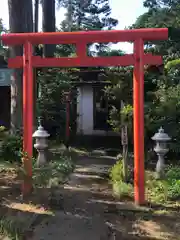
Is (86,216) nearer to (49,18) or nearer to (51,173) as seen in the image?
(51,173)

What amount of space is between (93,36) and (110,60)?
0.53 meters

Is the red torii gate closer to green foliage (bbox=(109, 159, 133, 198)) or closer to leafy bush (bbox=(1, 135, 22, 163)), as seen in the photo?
green foliage (bbox=(109, 159, 133, 198))

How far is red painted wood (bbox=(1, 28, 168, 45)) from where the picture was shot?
6289 millimetres

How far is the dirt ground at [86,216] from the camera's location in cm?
494

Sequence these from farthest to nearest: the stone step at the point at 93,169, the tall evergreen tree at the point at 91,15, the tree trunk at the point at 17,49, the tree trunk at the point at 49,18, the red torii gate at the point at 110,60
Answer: the tall evergreen tree at the point at 91,15, the tree trunk at the point at 49,18, the tree trunk at the point at 17,49, the stone step at the point at 93,169, the red torii gate at the point at 110,60

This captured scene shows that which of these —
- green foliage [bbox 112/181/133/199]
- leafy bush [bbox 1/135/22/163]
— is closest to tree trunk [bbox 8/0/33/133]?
leafy bush [bbox 1/135/22/163]

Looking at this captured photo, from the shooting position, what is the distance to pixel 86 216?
5730 millimetres

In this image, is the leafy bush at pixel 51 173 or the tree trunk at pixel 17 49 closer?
the leafy bush at pixel 51 173

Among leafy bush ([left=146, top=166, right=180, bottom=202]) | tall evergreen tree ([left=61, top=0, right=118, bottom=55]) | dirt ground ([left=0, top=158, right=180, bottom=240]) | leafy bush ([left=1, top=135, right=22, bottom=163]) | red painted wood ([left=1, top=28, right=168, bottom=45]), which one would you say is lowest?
dirt ground ([left=0, top=158, right=180, bottom=240])

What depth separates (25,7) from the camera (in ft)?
36.2

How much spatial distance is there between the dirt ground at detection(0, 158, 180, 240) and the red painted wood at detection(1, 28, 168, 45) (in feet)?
9.55

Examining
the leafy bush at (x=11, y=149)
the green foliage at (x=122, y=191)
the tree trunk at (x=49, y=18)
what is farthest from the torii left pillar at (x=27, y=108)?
the tree trunk at (x=49, y=18)

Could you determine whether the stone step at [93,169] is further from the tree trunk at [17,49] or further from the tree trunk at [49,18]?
the tree trunk at [49,18]

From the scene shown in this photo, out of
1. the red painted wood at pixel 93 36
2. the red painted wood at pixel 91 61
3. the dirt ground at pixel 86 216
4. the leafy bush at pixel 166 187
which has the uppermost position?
the red painted wood at pixel 93 36
